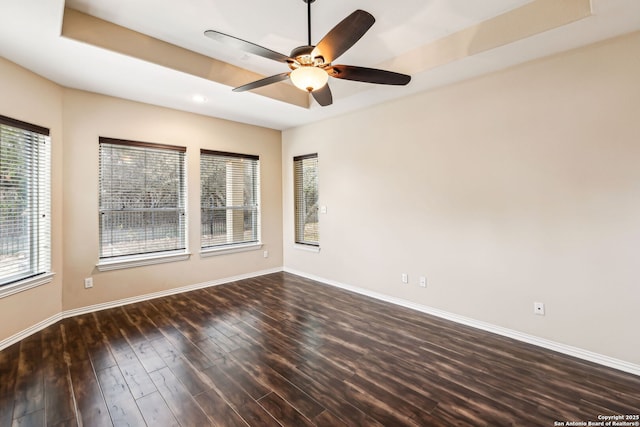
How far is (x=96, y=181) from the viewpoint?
3.58 m

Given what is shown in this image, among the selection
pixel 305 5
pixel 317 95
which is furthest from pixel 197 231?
pixel 305 5

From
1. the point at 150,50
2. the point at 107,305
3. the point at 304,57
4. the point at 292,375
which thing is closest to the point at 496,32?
the point at 304,57

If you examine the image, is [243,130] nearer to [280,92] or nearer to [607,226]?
[280,92]

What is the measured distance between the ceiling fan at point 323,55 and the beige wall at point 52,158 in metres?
2.36

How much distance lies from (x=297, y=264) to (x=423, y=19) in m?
3.98

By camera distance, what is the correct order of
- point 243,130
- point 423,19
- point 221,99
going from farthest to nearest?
1. point 243,130
2. point 221,99
3. point 423,19

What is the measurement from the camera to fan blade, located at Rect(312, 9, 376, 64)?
174 cm

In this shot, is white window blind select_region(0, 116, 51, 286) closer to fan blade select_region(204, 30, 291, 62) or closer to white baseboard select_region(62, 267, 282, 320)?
white baseboard select_region(62, 267, 282, 320)

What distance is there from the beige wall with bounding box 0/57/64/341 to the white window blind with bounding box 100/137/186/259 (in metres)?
0.44

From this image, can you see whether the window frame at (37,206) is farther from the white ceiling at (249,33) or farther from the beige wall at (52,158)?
the white ceiling at (249,33)

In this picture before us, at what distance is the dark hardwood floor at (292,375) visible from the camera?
185 centimetres

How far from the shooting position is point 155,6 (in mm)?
2367

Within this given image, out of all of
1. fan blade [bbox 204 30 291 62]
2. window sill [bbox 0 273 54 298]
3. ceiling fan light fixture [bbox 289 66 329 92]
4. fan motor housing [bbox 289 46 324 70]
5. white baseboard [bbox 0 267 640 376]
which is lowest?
white baseboard [bbox 0 267 640 376]

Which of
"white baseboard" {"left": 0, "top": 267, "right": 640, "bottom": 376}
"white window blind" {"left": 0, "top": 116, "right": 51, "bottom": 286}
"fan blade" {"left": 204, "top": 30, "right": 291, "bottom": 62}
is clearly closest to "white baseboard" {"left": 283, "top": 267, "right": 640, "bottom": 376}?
"white baseboard" {"left": 0, "top": 267, "right": 640, "bottom": 376}
